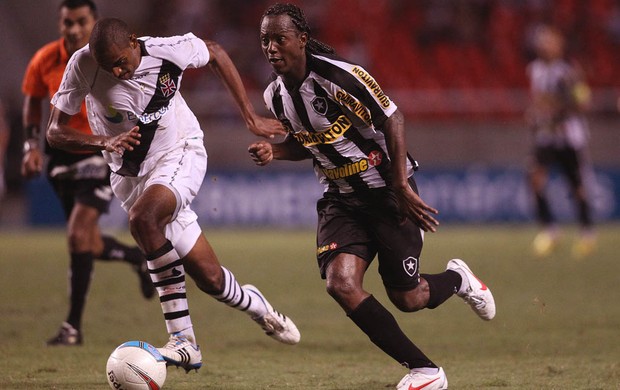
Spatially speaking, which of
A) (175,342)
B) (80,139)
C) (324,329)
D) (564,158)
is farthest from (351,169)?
(564,158)

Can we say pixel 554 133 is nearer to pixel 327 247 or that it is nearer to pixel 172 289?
pixel 327 247

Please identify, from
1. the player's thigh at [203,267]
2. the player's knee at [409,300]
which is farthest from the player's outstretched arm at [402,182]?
the player's thigh at [203,267]

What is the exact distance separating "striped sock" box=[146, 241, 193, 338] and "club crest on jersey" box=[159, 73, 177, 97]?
92cm

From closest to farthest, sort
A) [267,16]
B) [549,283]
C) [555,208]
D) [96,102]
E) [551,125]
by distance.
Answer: [267,16]
[96,102]
[549,283]
[551,125]
[555,208]

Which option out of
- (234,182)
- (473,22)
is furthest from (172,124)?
(473,22)

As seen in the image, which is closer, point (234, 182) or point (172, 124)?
point (172, 124)

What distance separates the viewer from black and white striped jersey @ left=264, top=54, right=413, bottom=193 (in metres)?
5.42

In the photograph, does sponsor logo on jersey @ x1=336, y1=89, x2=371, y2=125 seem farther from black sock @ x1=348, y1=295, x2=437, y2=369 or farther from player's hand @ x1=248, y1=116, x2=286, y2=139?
black sock @ x1=348, y1=295, x2=437, y2=369

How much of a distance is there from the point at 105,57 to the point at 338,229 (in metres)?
1.58

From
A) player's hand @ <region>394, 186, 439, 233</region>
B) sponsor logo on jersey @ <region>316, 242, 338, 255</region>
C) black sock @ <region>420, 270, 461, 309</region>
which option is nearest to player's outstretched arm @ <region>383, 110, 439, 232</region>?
player's hand @ <region>394, 186, 439, 233</region>

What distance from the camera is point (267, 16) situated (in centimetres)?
545

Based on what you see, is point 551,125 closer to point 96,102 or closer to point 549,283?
point 549,283

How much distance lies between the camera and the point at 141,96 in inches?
231

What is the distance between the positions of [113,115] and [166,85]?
0.36 meters
